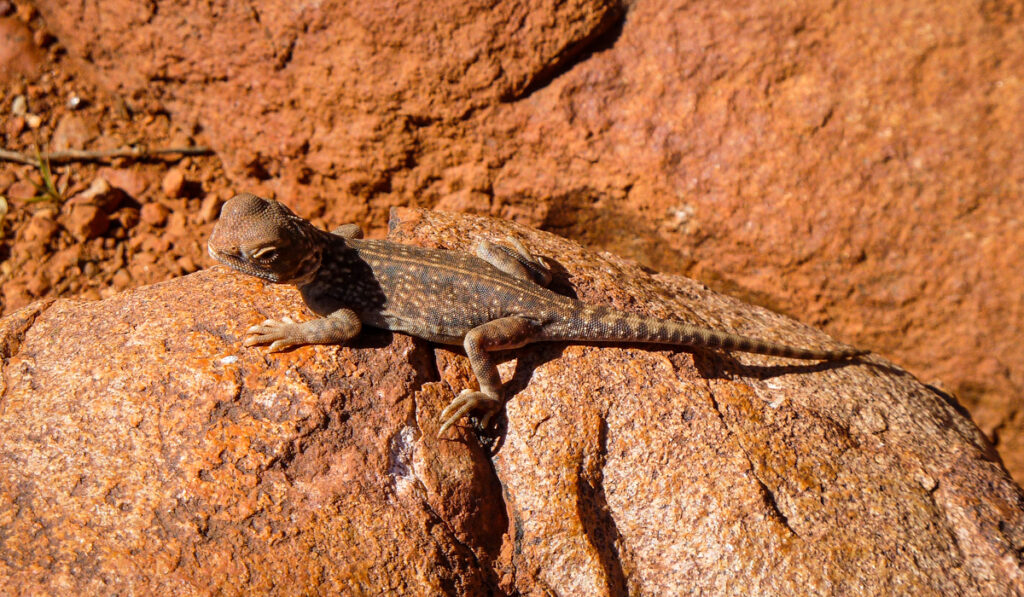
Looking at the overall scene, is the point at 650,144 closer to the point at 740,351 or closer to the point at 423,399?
the point at 740,351

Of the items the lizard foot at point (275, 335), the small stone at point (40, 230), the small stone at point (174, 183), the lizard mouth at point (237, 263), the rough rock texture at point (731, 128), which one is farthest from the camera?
the small stone at point (174, 183)

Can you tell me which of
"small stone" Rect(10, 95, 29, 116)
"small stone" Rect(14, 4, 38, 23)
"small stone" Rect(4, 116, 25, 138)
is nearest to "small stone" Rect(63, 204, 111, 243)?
"small stone" Rect(4, 116, 25, 138)

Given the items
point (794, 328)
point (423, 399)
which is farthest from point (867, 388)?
point (423, 399)

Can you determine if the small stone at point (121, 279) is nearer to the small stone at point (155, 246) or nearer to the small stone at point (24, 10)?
the small stone at point (155, 246)

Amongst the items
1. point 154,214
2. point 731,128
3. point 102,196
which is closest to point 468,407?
point 731,128

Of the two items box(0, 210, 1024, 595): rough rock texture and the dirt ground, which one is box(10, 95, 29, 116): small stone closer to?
the dirt ground

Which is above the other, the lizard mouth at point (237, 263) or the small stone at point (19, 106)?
the lizard mouth at point (237, 263)

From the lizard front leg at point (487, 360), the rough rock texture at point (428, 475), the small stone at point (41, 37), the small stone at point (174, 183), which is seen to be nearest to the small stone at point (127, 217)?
the small stone at point (174, 183)
